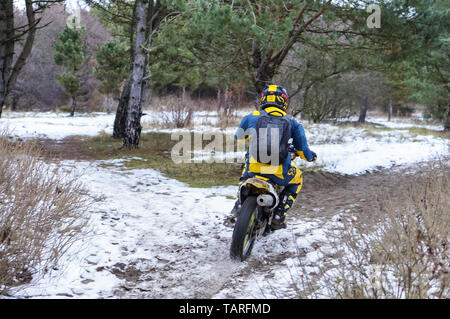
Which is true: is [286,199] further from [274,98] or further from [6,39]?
[6,39]

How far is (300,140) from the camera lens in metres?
4.14

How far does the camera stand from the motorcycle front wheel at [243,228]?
3.61 m

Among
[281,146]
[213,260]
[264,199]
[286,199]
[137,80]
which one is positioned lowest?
[213,260]

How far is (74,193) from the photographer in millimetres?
4324

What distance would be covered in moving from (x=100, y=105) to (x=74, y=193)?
104 ft

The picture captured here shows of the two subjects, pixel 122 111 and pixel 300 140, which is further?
pixel 122 111

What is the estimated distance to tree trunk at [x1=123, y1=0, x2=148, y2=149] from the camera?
9.37m

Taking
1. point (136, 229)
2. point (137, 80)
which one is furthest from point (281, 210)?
point (137, 80)

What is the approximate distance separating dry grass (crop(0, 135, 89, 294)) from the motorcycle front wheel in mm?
1589

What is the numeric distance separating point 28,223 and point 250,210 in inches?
82.2

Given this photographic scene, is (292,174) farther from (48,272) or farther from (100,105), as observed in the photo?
(100,105)

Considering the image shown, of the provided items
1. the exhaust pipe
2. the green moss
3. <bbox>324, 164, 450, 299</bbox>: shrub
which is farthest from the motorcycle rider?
the green moss

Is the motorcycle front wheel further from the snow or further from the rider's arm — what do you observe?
the rider's arm

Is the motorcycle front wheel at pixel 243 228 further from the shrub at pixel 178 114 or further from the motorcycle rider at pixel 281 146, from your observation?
the shrub at pixel 178 114
